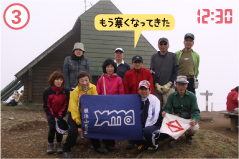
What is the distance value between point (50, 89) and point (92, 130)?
131 centimetres

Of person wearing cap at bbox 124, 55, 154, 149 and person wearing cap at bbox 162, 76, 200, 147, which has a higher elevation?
person wearing cap at bbox 124, 55, 154, 149

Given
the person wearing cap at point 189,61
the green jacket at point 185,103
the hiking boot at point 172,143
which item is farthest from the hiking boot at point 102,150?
the person wearing cap at point 189,61

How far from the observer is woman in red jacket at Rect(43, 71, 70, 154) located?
4875 mm

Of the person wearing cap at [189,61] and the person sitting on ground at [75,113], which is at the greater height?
the person wearing cap at [189,61]

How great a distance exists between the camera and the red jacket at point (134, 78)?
5.28 m

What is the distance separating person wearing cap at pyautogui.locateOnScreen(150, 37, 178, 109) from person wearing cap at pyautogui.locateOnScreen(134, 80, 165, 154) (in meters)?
0.71

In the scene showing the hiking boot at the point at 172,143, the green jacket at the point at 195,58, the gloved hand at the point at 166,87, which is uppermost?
the green jacket at the point at 195,58

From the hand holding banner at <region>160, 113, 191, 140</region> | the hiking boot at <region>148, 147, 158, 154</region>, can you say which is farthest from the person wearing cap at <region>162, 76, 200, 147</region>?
the hiking boot at <region>148, 147, 158, 154</region>

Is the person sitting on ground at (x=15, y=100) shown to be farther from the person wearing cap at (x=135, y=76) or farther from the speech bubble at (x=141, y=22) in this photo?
the person wearing cap at (x=135, y=76)

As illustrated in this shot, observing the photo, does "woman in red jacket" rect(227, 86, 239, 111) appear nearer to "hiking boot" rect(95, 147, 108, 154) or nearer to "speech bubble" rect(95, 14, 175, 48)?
"speech bubble" rect(95, 14, 175, 48)

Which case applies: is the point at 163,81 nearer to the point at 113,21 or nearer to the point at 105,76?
the point at 105,76

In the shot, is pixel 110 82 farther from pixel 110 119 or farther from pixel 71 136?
pixel 71 136

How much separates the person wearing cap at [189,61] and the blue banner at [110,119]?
179 centimetres

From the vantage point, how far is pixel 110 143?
5125 millimetres
